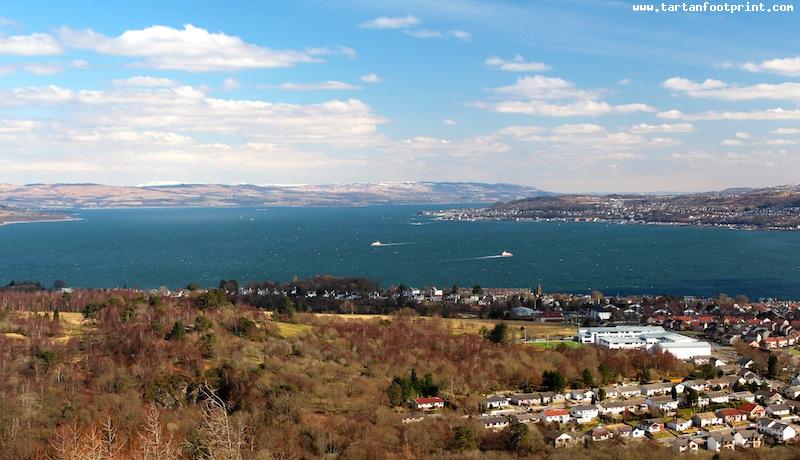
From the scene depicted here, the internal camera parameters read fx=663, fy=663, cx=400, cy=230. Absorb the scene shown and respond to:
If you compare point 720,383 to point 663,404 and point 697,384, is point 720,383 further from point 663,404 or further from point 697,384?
point 663,404

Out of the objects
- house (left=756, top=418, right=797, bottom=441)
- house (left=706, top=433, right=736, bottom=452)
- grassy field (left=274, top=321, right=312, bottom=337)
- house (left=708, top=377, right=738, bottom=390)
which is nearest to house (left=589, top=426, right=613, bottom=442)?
house (left=706, top=433, right=736, bottom=452)

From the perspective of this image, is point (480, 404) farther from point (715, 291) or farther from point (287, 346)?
point (715, 291)

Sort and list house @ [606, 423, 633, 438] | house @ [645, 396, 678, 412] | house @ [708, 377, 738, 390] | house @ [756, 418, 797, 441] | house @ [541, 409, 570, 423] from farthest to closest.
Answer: house @ [708, 377, 738, 390] → house @ [645, 396, 678, 412] → house @ [541, 409, 570, 423] → house @ [756, 418, 797, 441] → house @ [606, 423, 633, 438]

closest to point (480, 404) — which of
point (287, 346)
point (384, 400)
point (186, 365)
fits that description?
point (384, 400)

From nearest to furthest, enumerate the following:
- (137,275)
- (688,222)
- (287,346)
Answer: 1. (287,346)
2. (137,275)
3. (688,222)

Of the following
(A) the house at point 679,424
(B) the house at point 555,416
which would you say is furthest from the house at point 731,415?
(B) the house at point 555,416

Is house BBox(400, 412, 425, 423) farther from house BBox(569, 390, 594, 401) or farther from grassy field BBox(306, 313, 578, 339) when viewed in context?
grassy field BBox(306, 313, 578, 339)

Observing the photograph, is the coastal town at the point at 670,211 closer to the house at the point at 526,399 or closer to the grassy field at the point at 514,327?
the grassy field at the point at 514,327
